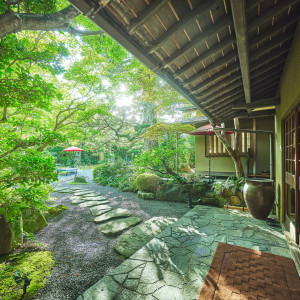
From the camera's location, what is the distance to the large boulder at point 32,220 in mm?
4238

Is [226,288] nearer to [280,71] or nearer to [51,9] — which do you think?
[280,71]

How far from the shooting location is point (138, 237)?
383 cm

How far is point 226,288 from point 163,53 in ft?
10.9

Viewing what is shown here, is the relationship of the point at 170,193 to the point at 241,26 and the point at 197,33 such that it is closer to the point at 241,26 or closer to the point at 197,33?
the point at 197,33

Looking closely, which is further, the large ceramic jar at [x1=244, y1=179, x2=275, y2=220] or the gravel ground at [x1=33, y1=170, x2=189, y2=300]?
the large ceramic jar at [x1=244, y1=179, x2=275, y2=220]

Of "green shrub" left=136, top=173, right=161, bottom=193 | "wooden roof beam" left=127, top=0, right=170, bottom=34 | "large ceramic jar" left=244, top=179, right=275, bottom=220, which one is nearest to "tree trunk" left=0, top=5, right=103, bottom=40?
"wooden roof beam" left=127, top=0, right=170, bottom=34

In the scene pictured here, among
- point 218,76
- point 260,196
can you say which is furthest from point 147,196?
point 218,76

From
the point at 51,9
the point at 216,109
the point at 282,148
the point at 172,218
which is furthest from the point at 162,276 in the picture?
the point at 51,9

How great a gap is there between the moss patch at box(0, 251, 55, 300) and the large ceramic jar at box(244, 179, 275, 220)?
488 centimetres

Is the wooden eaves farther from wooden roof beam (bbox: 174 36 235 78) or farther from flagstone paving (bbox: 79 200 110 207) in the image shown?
flagstone paving (bbox: 79 200 110 207)

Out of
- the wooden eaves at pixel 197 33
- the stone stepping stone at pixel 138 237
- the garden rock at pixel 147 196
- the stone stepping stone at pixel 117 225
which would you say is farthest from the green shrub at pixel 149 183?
the wooden eaves at pixel 197 33

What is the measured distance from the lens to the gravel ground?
7.81 ft

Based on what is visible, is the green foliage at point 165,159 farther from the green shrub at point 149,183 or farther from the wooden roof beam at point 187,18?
the wooden roof beam at point 187,18

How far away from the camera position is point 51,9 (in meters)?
3.39
